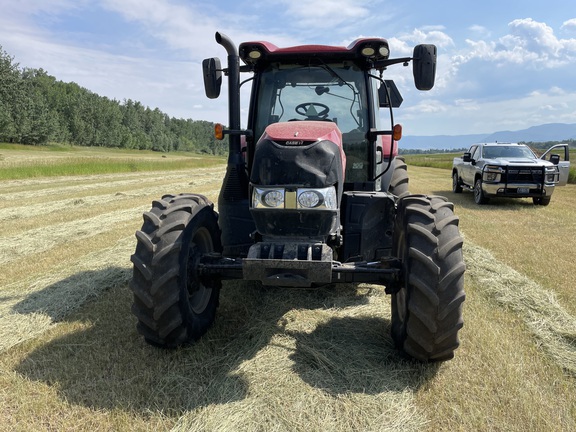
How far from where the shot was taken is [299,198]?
121 inches

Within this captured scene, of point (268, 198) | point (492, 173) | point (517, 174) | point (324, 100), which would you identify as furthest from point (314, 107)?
point (517, 174)

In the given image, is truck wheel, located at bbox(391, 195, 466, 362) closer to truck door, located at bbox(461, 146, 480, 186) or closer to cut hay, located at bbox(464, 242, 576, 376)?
cut hay, located at bbox(464, 242, 576, 376)

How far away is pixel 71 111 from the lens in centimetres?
7550

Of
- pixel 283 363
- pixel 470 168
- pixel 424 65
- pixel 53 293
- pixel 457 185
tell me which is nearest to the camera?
pixel 283 363

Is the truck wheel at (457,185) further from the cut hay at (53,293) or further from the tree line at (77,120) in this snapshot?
the tree line at (77,120)

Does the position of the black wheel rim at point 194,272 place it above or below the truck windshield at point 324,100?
below

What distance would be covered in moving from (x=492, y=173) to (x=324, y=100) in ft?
29.5

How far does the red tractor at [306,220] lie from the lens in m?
2.97

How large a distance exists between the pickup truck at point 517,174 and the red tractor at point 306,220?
28.4 feet

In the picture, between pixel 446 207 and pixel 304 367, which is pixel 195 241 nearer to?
pixel 304 367

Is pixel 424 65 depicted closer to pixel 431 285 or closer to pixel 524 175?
pixel 431 285

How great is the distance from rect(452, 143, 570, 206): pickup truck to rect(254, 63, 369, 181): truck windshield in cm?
876

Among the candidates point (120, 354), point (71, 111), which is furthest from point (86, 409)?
point (71, 111)

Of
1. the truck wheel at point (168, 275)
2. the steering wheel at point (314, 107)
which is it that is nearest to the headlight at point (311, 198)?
the truck wheel at point (168, 275)
